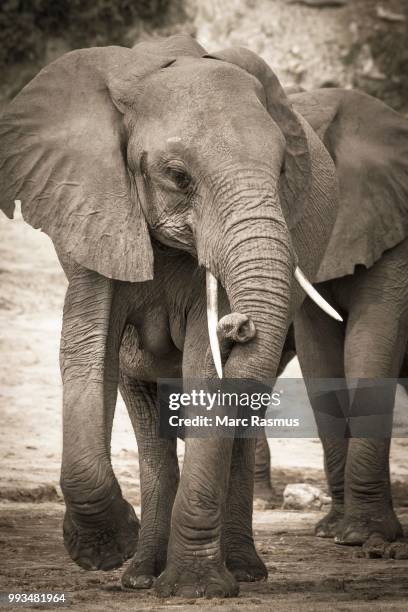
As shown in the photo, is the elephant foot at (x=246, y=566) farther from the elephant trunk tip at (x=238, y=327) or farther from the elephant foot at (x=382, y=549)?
the elephant trunk tip at (x=238, y=327)

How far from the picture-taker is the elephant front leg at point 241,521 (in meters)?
5.81

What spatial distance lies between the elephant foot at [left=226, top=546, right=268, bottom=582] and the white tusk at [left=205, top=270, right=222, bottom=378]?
1.07 m

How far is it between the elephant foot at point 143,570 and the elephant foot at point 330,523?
1.65 meters

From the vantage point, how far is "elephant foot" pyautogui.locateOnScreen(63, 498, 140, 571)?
536cm

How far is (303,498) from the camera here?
8398mm

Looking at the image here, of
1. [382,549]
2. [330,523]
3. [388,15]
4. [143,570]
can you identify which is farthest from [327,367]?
[388,15]

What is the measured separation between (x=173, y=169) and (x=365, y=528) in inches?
100

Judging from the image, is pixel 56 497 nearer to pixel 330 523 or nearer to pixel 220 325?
pixel 330 523

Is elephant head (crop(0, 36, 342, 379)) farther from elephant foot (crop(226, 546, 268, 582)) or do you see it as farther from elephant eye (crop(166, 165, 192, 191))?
elephant foot (crop(226, 546, 268, 582))

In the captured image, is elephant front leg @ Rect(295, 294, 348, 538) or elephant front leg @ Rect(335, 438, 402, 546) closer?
elephant front leg @ Rect(335, 438, 402, 546)

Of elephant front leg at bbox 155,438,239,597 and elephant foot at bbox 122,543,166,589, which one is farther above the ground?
elephant front leg at bbox 155,438,239,597

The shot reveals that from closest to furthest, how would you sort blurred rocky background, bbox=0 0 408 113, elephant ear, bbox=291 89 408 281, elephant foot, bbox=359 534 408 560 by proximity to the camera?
elephant foot, bbox=359 534 408 560
elephant ear, bbox=291 89 408 281
blurred rocky background, bbox=0 0 408 113

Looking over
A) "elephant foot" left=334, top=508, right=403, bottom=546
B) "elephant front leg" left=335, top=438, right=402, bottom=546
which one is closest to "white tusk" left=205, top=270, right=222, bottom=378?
"elephant front leg" left=335, top=438, right=402, bottom=546

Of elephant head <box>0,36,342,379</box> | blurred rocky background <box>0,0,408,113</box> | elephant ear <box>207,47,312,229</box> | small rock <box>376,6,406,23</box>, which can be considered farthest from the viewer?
small rock <box>376,6,406,23</box>
